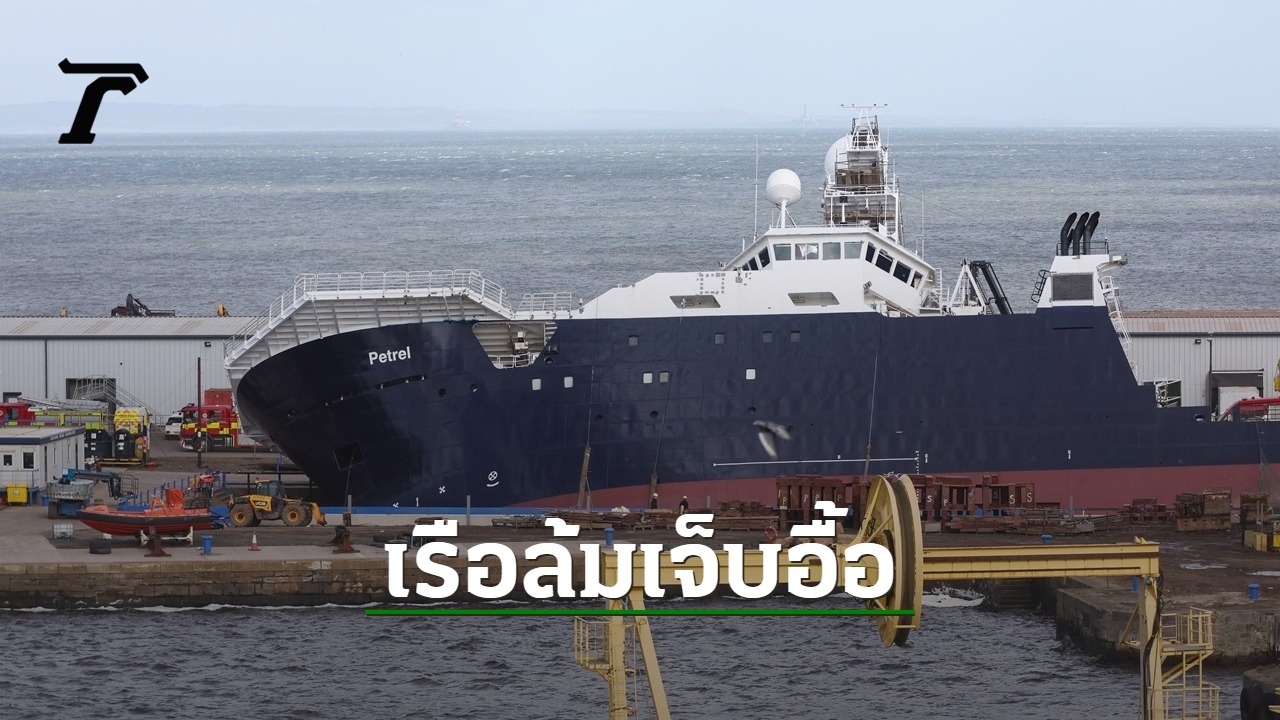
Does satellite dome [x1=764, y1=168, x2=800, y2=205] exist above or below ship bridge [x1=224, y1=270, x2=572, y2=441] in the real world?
above

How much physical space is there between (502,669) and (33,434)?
16.1 meters

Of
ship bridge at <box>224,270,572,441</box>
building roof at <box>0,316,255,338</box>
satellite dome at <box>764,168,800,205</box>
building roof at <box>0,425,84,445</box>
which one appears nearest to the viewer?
ship bridge at <box>224,270,572,441</box>

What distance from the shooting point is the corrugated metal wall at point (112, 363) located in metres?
56.6

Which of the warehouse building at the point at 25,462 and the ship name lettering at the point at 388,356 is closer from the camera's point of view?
the ship name lettering at the point at 388,356

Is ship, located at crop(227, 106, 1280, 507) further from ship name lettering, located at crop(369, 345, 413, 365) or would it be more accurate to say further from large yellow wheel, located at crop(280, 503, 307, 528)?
large yellow wheel, located at crop(280, 503, 307, 528)

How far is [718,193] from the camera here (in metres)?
176

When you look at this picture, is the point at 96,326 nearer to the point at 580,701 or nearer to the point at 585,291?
the point at 580,701

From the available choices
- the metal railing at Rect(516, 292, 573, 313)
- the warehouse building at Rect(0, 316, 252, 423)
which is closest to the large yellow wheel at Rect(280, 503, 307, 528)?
the metal railing at Rect(516, 292, 573, 313)

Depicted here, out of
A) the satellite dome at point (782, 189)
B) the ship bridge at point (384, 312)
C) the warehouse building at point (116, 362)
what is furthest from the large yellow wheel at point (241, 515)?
the satellite dome at point (782, 189)

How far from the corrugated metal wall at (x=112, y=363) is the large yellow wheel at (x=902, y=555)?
3746cm

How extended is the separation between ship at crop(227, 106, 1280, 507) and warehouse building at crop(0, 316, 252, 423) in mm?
11203

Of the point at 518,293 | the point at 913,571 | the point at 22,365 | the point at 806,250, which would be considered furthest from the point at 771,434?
A: the point at 518,293

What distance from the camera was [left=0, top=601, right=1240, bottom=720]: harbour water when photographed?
32.6 m

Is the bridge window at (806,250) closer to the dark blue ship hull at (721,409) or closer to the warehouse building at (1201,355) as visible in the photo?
the dark blue ship hull at (721,409)
